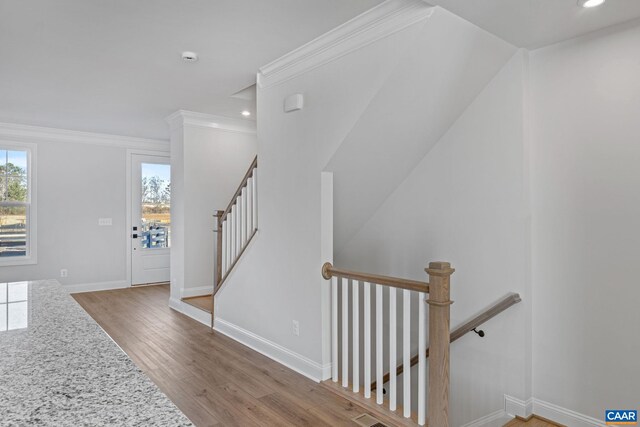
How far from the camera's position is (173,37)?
2.85 metres

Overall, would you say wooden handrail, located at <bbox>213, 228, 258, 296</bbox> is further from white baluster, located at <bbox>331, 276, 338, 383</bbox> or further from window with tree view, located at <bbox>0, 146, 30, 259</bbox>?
window with tree view, located at <bbox>0, 146, 30, 259</bbox>

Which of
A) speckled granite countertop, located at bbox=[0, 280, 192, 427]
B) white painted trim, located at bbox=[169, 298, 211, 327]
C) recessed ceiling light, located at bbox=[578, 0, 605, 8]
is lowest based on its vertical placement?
white painted trim, located at bbox=[169, 298, 211, 327]

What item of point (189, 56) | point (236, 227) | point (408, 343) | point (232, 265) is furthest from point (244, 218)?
point (408, 343)

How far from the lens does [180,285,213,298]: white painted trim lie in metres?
5.07

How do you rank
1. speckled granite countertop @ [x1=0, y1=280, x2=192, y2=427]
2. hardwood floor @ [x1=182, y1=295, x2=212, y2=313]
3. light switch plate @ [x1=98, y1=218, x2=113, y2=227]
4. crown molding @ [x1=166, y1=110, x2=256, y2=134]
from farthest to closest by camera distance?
light switch plate @ [x1=98, y1=218, x2=113, y2=227]
crown molding @ [x1=166, y1=110, x2=256, y2=134]
hardwood floor @ [x1=182, y1=295, x2=212, y2=313]
speckled granite countertop @ [x1=0, y1=280, x2=192, y2=427]

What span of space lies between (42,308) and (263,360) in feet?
7.17

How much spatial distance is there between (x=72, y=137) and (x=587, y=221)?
669 cm

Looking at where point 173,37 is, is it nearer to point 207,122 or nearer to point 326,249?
point 326,249

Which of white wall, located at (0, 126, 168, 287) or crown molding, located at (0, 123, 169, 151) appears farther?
white wall, located at (0, 126, 168, 287)

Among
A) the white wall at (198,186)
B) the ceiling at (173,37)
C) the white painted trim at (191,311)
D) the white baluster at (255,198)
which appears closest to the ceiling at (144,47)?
the ceiling at (173,37)

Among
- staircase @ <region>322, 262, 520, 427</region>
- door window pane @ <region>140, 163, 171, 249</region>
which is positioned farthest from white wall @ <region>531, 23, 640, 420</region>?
door window pane @ <region>140, 163, 171, 249</region>

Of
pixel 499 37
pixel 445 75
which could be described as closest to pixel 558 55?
pixel 499 37

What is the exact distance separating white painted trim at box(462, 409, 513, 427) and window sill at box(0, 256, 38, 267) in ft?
20.0

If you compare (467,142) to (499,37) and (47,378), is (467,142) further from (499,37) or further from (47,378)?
(47,378)
